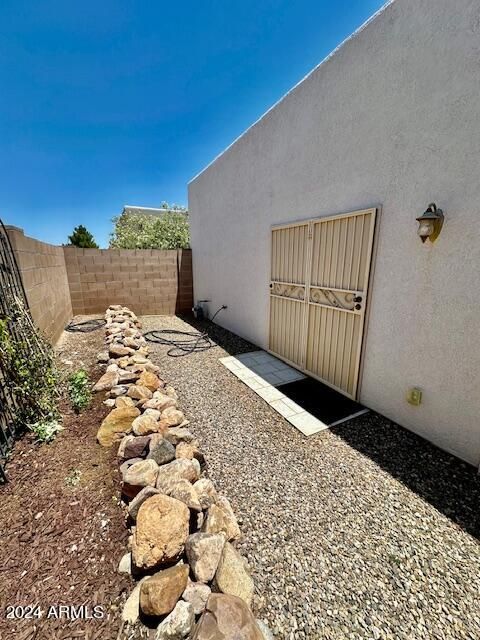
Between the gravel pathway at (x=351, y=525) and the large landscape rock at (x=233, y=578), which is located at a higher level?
the large landscape rock at (x=233, y=578)

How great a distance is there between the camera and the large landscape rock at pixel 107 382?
280cm

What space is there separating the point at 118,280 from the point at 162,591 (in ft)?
24.0

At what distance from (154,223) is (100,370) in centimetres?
A: 1117

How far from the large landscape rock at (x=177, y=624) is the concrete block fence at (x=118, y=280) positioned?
15.9ft

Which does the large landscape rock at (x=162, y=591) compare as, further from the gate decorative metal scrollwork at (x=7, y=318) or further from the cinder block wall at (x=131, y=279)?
the cinder block wall at (x=131, y=279)

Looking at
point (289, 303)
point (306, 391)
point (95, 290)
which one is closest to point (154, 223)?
point (95, 290)

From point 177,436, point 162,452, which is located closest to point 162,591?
point 162,452

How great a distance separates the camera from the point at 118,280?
7.27 m

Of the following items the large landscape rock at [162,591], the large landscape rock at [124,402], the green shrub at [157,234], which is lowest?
the large landscape rock at [162,591]

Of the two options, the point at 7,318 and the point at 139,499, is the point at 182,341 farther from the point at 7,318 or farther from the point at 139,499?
the point at 139,499

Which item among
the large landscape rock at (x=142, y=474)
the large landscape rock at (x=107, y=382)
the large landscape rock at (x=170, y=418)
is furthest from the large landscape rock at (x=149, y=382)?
the large landscape rock at (x=142, y=474)

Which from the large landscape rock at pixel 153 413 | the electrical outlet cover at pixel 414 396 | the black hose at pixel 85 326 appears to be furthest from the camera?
the black hose at pixel 85 326

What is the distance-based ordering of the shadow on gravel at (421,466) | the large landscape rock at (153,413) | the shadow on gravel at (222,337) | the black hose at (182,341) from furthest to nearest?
the shadow on gravel at (222,337)
the black hose at (182,341)
the large landscape rock at (153,413)
the shadow on gravel at (421,466)

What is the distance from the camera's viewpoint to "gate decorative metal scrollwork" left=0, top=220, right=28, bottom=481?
6.45ft
